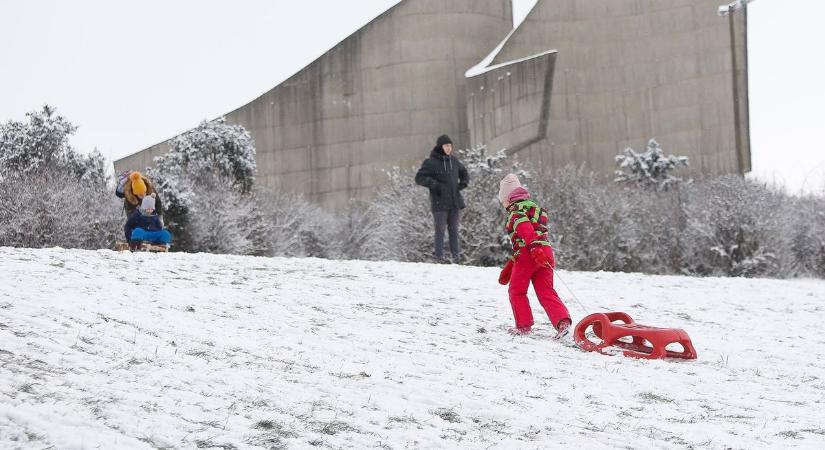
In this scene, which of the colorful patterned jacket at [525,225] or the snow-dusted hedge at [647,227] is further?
the snow-dusted hedge at [647,227]

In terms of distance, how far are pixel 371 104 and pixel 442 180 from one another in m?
20.0

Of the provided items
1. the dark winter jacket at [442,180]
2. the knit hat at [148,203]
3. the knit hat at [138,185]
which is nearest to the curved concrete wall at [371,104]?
the dark winter jacket at [442,180]

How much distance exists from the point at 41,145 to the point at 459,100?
14346 mm

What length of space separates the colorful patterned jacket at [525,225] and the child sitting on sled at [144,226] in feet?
19.2

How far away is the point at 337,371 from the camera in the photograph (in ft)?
18.2

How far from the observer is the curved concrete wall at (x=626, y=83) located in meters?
28.7

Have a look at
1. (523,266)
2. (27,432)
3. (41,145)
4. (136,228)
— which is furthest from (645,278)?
(41,145)

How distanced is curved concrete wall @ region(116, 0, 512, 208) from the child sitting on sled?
19391mm

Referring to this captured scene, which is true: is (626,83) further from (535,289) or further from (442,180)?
(535,289)

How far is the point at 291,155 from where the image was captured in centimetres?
3288

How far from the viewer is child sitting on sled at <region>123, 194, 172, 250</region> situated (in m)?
12.0

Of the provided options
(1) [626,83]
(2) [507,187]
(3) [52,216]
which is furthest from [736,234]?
(1) [626,83]

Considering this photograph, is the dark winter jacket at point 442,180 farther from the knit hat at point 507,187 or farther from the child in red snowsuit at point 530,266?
the child in red snowsuit at point 530,266

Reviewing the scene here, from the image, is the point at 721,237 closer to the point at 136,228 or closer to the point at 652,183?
the point at 652,183
